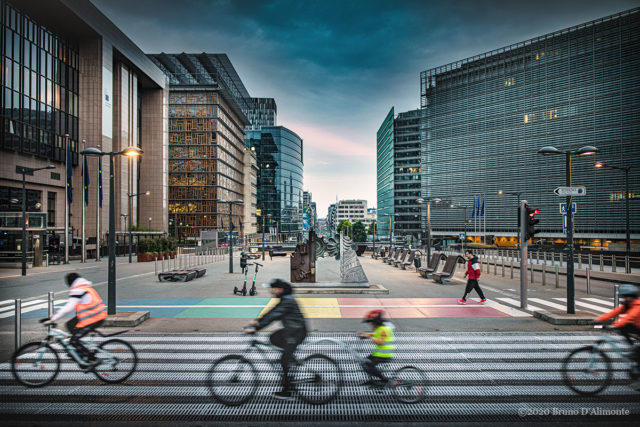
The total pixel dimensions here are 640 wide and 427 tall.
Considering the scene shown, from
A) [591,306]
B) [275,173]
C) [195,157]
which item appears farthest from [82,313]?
[275,173]

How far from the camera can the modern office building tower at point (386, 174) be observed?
384 feet

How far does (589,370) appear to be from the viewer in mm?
5637

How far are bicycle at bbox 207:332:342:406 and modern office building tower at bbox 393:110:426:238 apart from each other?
10780 centimetres

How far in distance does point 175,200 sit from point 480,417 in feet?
273

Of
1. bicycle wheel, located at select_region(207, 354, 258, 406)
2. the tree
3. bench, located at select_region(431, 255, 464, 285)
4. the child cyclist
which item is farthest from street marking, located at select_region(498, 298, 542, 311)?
the tree

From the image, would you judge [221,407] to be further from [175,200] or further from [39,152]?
[175,200]

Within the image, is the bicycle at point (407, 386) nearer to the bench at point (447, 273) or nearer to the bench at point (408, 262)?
the bench at point (447, 273)

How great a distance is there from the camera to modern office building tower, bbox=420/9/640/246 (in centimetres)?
6312

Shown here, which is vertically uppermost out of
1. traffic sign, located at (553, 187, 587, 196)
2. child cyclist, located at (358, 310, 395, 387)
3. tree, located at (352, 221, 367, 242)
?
traffic sign, located at (553, 187, 587, 196)

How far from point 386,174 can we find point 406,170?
46.5 feet

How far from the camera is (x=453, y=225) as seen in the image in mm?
86188

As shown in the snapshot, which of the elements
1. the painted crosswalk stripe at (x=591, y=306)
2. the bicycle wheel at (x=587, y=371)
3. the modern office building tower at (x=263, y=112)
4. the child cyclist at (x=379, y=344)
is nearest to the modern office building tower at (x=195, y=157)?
the modern office building tower at (x=263, y=112)

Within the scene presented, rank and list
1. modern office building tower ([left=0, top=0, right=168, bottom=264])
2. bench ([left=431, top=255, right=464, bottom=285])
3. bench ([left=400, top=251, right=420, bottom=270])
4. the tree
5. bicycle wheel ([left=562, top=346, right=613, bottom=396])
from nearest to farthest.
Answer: bicycle wheel ([left=562, top=346, right=613, bottom=396])
bench ([left=431, top=255, right=464, bottom=285])
bench ([left=400, top=251, right=420, bottom=270])
modern office building tower ([left=0, top=0, right=168, bottom=264])
the tree

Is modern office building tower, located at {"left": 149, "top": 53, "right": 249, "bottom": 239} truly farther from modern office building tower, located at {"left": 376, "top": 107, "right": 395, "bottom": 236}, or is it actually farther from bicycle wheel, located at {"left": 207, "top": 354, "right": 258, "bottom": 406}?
bicycle wheel, located at {"left": 207, "top": 354, "right": 258, "bottom": 406}
